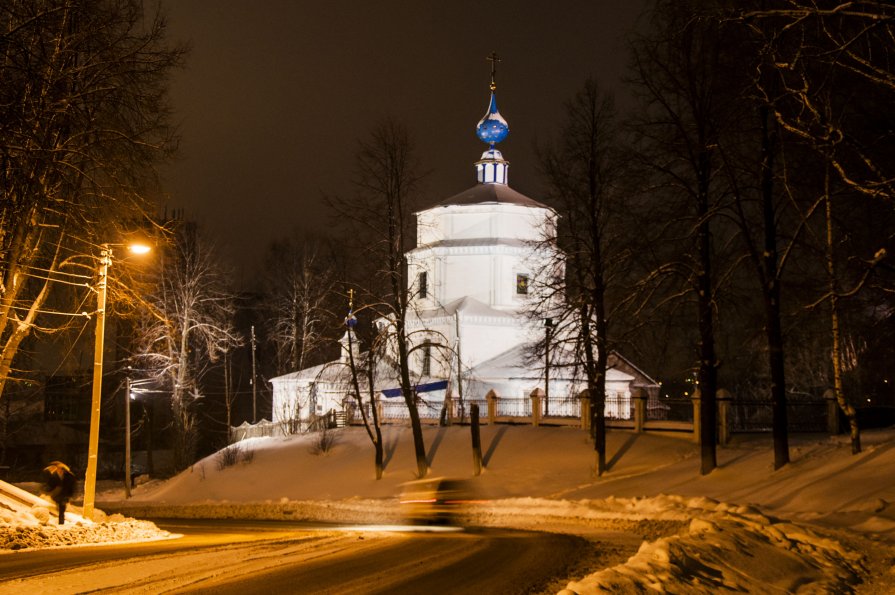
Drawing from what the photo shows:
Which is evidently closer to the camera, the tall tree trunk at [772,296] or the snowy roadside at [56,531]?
the snowy roadside at [56,531]

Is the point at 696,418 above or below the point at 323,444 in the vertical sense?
above

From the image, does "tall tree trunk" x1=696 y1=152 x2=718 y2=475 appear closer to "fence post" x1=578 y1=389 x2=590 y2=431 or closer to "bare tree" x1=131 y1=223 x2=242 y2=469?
"fence post" x1=578 y1=389 x2=590 y2=431

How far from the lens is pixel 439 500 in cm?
2050

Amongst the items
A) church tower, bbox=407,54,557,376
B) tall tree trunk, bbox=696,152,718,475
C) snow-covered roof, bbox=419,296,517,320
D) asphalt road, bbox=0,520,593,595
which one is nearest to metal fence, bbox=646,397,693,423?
church tower, bbox=407,54,557,376

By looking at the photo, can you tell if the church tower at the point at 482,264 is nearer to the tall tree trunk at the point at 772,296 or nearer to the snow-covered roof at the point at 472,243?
the snow-covered roof at the point at 472,243

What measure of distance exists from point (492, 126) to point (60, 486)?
43.9m

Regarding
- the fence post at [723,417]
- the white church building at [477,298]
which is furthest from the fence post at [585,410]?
the white church building at [477,298]

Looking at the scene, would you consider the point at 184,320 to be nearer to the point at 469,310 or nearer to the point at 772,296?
the point at 469,310

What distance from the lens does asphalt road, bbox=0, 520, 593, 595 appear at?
9.76 meters

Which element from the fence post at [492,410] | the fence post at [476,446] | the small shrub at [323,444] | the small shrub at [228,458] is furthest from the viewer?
the small shrub at [228,458]

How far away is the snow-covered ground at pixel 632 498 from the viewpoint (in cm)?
1088

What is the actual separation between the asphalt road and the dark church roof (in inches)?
1616

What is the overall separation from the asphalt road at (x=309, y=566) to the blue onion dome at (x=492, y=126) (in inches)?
1781

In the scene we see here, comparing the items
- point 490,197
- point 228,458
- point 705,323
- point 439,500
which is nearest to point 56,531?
point 439,500
